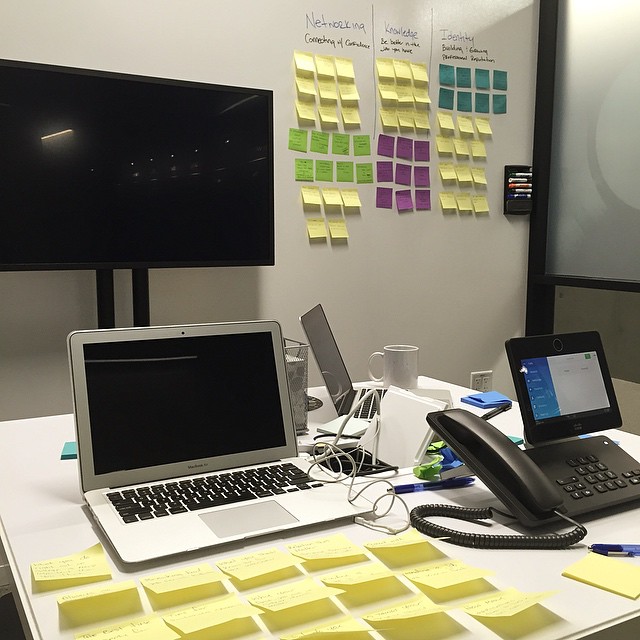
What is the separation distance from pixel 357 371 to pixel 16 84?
1.61 meters

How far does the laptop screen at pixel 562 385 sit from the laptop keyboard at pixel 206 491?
15.4 inches

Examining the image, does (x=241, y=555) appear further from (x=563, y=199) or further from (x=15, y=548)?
(x=563, y=199)

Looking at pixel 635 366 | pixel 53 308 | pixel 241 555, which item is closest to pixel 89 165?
pixel 53 308

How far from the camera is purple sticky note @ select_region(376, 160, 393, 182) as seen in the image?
110 inches

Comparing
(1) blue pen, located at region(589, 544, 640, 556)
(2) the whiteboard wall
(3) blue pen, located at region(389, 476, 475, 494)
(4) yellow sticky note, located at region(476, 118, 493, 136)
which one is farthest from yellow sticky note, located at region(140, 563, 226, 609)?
(4) yellow sticky note, located at region(476, 118, 493, 136)

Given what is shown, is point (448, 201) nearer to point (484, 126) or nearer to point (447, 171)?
point (447, 171)

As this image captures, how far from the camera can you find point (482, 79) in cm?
300

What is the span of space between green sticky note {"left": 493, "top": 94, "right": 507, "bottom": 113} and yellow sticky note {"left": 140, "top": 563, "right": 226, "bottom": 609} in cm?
269

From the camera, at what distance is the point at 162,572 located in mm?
891

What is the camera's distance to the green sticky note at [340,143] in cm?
268

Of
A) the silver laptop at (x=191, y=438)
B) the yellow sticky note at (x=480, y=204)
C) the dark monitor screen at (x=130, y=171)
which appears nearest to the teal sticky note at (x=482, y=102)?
the yellow sticky note at (x=480, y=204)

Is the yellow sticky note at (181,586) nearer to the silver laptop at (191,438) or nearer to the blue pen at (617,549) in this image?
the silver laptop at (191,438)

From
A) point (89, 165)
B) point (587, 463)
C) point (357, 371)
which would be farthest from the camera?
point (357, 371)

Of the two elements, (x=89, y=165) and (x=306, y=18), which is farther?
(x=306, y=18)
